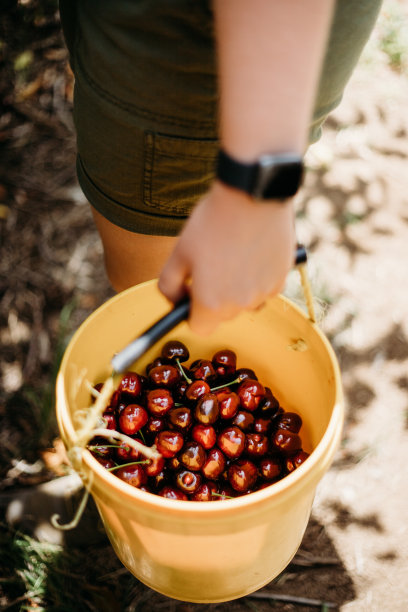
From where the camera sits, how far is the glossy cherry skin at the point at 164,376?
5.08ft

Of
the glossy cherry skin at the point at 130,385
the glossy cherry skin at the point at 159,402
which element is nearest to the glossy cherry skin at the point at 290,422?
the glossy cherry skin at the point at 159,402

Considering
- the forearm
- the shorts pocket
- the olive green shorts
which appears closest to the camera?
the forearm

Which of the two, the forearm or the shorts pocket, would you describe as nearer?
the forearm

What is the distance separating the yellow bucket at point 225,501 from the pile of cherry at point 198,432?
0.34ft

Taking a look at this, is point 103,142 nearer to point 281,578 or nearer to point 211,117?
point 211,117

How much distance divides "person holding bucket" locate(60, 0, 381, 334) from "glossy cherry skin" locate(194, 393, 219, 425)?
478 mm

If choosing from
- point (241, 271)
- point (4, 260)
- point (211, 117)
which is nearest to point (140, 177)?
point (211, 117)

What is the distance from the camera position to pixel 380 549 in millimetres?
1826

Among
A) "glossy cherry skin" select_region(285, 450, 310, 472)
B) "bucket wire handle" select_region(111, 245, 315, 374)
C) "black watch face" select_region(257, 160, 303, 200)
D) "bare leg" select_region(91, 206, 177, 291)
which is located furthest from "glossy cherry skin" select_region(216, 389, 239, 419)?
"black watch face" select_region(257, 160, 303, 200)

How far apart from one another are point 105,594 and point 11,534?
0.41 meters

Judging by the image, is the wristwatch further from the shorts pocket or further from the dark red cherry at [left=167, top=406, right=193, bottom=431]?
the dark red cherry at [left=167, top=406, right=193, bottom=431]

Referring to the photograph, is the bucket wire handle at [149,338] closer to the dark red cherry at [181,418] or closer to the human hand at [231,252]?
the human hand at [231,252]

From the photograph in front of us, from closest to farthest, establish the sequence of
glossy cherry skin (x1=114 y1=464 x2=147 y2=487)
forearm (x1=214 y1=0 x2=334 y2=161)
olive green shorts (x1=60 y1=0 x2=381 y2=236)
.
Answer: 1. forearm (x1=214 y1=0 x2=334 y2=161)
2. olive green shorts (x1=60 y1=0 x2=381 y2=236)
3. glossy cherry skin (x1=114 y1=464 x2=147 y2=487)

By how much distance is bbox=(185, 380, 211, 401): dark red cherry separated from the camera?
59.3 inches
